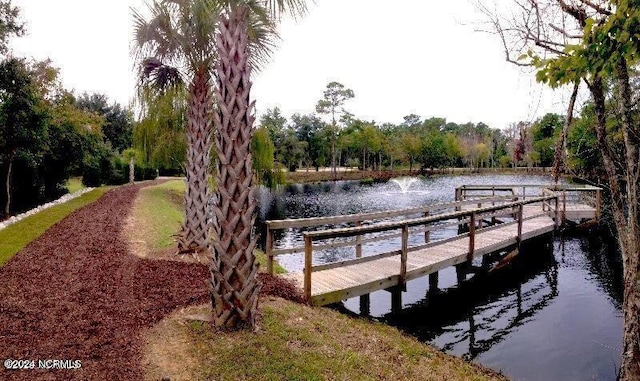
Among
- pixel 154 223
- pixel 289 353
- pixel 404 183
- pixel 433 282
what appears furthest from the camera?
pixel 404 183

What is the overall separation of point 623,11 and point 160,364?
604 centimetres

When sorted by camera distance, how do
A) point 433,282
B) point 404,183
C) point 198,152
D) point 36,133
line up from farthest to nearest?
point 404,183
point 36,133
point 433,282
point 198,152

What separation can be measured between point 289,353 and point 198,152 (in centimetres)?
602

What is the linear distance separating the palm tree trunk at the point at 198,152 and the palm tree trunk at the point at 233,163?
14.8 feet

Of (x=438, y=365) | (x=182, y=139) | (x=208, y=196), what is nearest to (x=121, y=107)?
(x=182, y=139)

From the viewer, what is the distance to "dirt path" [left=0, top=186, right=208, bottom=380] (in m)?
4.98

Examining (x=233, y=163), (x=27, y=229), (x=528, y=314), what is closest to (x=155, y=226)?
(x=27, y=229)

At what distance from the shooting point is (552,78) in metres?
4.07

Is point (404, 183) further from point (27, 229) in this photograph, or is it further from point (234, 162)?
point (234, 162)

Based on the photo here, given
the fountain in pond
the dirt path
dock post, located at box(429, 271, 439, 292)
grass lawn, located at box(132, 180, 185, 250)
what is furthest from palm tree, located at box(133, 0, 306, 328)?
the fountain in pond

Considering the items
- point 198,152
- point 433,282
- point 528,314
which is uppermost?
point 198,152

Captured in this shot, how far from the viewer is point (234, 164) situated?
5.46 metres

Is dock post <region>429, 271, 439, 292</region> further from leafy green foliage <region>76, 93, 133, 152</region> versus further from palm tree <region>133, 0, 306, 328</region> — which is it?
leafy green foliage <region>76, 93, 133, 152</region>

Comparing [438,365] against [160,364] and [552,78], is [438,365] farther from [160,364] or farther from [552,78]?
[552,78]
